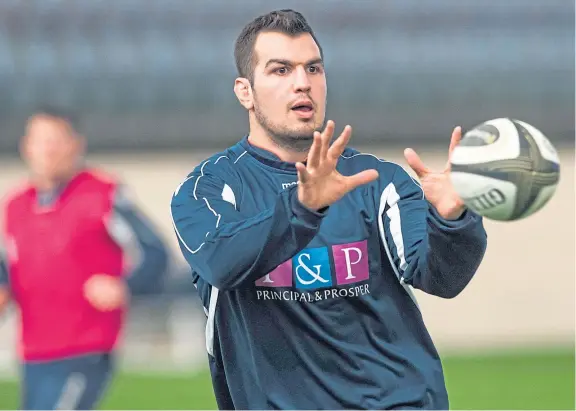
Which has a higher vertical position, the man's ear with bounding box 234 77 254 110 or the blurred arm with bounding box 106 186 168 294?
the man's ear with bounding box 234 77 254 110

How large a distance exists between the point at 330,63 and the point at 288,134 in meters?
15.2

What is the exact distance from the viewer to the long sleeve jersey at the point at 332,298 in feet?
13.4

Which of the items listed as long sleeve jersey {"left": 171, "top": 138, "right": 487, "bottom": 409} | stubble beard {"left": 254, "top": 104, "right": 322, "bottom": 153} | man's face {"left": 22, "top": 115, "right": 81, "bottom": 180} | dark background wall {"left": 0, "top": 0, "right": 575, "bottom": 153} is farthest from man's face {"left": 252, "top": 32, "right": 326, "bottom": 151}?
dark background wall {"left": 0, "top": 0, "right": 575, "bottom": 153}

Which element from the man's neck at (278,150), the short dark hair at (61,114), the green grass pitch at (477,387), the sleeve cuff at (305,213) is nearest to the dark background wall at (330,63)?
the green grass pitch at (477,387)

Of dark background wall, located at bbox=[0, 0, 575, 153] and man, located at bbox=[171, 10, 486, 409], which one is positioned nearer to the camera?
man, located at bbox=[171, 10, 486, 409]

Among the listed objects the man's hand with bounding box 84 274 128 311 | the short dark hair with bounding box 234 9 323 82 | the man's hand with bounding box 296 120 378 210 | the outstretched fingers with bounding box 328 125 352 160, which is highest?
the short dark hair with bounding box 234 9 323 82

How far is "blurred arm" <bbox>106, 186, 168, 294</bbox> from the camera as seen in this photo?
699 cm

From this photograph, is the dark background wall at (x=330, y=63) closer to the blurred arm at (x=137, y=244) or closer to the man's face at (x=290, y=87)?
the blurred arm at (x=137, y=244)

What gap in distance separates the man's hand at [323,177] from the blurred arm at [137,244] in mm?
3403

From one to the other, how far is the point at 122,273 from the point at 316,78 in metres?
3.25

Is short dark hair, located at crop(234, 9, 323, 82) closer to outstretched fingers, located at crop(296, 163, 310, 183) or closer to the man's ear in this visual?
the man's ear

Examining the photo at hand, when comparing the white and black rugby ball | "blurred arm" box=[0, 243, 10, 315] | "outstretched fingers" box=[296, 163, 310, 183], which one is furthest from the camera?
"blurred arm" box=[0, 243, 10, 315]

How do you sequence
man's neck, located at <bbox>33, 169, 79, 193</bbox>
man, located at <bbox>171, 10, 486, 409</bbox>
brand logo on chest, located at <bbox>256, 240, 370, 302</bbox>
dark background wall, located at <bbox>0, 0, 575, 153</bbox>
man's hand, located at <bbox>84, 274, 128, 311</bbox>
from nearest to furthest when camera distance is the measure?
man, located at <bbox>171, 10, 486, 409</bbox> < brand logo on chest, located at <bbox>256, 240, 370, 302</bbox> < man's hand, located at <bbox>84, 274, 128, 311</bbox> < man's neck, located at <bbox>33, 169, 79, 193</bbox> < dark background wall, located at <bbox>0, 0, 575, 153</bbox>

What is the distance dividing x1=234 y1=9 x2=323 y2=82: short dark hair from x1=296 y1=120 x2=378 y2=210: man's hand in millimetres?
726
